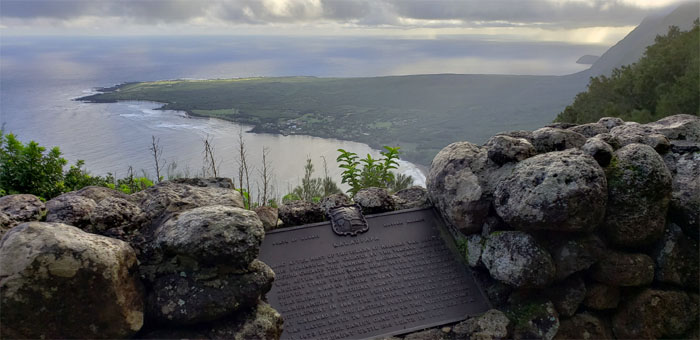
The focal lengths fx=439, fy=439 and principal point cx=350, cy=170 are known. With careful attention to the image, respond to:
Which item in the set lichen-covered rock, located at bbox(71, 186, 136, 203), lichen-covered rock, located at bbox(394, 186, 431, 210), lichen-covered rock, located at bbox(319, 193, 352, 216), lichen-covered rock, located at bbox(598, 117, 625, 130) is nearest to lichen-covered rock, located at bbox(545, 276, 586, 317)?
lichen-covered rock, located at bbox(394, 186, 431, 210)

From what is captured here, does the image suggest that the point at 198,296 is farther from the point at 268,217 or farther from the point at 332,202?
the point at 332,202

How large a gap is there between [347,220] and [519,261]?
5.90ft

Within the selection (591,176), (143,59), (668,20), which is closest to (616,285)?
(591,176)

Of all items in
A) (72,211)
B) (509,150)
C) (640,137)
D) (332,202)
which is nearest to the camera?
(72,211)

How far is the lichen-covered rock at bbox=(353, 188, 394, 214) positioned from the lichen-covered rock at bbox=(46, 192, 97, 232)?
2731 mm

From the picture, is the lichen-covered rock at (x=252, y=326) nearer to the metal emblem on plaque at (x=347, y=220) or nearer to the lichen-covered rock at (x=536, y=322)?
the metal emblem on plaque at (x=347, y=220)

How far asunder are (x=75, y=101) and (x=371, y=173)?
15.9 meters

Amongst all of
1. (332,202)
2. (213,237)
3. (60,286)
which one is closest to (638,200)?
(332,202)

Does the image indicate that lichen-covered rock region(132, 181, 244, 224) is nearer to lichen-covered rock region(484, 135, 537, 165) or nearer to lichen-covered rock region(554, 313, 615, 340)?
lichen-covered rock region(484, 135, 537, 165)

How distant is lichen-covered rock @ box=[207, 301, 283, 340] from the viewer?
3301mm

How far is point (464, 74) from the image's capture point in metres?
31.4

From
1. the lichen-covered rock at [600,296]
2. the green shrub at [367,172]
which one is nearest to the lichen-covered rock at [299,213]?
the green shrub at [367,172]

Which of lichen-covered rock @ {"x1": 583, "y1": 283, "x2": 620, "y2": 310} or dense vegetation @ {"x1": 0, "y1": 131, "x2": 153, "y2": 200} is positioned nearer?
lichen-covered rock @ {"x1": 583, "y1": 283, "x2": 620, "y2": 310}

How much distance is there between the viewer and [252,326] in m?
3.38
